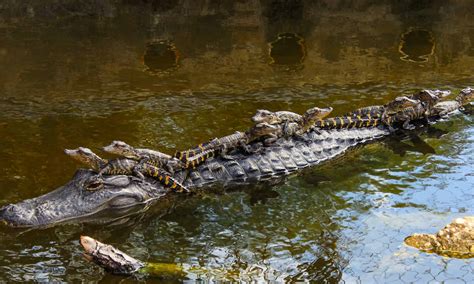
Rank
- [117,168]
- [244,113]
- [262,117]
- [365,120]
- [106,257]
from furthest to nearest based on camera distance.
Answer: [244,113]
[365,120]
[262,117]
[117,168]
[106,257]

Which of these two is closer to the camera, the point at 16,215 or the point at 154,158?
the point at 16,215

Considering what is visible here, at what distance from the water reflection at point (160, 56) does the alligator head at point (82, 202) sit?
618cm

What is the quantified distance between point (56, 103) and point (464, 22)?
12.7 meters

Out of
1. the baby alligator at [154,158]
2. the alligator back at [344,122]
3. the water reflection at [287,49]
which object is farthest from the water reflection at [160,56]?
the baby alligator at [154,158]

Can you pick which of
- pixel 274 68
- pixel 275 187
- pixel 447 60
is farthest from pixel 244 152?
pixel 447 60

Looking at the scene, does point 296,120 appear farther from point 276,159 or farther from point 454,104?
point 454,104

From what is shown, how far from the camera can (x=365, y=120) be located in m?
9.80

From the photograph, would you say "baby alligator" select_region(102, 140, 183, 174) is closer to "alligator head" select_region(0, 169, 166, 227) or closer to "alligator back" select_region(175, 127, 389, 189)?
"alligator back" select_region(175, 127, 389, 189)

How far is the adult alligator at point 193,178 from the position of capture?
22.6 feet

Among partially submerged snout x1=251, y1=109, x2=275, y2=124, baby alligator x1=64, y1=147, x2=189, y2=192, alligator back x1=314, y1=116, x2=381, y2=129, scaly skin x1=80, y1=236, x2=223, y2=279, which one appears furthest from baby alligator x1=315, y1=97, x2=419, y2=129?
scaly skin x1=80, y1=236, x2=223, y2=279

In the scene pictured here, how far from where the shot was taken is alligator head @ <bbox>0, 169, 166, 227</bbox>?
6.70m

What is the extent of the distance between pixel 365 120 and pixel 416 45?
22.5ft

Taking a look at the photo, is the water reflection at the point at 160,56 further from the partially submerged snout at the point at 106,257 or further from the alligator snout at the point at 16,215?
the partially submerged snout at the point at 106,257

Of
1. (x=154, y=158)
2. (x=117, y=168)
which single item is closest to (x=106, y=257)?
(x=117, y=168)
